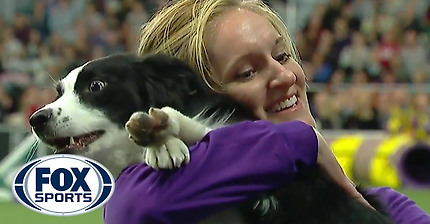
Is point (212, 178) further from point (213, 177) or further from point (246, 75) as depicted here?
point (246, 75)

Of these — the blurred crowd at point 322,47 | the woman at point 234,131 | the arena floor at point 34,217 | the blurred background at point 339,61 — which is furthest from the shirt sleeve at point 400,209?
the blurred crowd at point 322,47

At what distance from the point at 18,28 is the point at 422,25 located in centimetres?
517

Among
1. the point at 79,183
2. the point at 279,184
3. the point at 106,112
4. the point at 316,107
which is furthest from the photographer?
the point at 316,107

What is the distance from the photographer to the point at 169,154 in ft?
5.28

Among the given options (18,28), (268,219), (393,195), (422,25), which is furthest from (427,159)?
(268,219)

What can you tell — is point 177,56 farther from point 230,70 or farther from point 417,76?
point 417,76

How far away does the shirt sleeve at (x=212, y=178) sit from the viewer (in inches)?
63.1

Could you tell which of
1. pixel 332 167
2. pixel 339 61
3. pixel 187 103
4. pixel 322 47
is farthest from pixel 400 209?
pixel 322 47

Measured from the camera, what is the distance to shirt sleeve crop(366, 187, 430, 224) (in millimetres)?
2109

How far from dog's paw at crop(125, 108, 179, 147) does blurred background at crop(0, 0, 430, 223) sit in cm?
605

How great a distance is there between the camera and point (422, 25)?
10.7 metres

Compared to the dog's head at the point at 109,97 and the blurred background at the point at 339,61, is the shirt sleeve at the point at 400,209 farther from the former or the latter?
the blurred background at the point at 339,61

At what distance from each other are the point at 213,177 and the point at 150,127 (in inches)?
6.5

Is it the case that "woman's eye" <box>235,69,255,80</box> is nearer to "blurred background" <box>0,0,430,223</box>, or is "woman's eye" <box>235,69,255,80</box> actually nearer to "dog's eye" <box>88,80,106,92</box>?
"dog's eye" <box>88,80,106,92</box>
